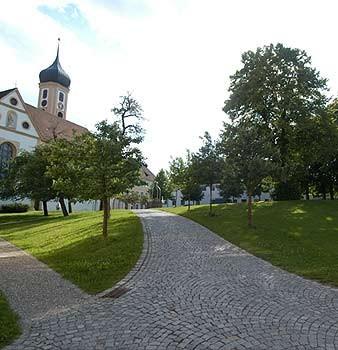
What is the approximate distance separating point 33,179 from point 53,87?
38.1 meters

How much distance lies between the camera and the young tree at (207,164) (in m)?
24.0

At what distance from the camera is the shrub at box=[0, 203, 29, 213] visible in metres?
43.8

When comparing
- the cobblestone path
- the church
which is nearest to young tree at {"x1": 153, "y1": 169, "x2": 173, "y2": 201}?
the church

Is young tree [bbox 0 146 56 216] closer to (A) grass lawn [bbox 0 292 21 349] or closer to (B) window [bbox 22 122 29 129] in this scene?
(B) window [bbox 22 122 29 129]

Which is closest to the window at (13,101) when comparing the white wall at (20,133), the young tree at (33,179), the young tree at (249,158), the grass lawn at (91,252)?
the white wall at (20,133)

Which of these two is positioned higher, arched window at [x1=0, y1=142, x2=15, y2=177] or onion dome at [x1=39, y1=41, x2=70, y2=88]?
onion dome at [x1=39, y1=41, x2=70, y2=88]

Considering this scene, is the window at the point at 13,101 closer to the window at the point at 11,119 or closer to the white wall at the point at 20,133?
the white wall at the point at 20,133

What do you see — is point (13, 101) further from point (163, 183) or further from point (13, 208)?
point (163, 183)

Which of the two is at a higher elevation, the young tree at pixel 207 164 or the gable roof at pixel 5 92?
the gable roof at pixel 5 92

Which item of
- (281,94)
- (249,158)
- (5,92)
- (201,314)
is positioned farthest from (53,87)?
(201,314)

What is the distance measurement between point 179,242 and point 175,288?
671cm

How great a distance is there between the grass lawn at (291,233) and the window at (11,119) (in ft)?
110

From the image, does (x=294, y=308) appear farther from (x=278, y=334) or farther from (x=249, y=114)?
(x=249, y=114)

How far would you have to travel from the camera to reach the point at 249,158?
2014cm
